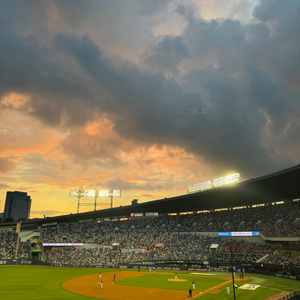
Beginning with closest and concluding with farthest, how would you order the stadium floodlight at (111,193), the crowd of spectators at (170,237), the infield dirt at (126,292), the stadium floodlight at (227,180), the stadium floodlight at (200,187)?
the infield dirt at (126,292)
the crowd of spectators at (170,237)
the stadium floodlight at (227,180)
the stadium floodlight at (200,187)
the stadium floodlight at (111,193)

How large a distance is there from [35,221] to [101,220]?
2577 centimetres

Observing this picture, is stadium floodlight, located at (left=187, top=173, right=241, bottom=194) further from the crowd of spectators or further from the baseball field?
the baseball field

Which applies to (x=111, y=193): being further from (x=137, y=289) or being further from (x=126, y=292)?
(x=126, y=292)

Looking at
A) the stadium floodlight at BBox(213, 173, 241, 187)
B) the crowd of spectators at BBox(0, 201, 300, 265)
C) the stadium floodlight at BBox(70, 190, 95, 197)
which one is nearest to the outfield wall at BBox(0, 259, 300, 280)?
the crowd of spectators at BBox(0, 201, 300, 265)

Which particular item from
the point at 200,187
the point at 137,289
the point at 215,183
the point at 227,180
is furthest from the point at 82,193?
the point at 137,289

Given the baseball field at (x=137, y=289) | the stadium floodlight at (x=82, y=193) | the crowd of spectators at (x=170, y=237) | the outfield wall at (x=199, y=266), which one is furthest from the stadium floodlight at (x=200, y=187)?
the stadium floodlight at (x=82, y=193)

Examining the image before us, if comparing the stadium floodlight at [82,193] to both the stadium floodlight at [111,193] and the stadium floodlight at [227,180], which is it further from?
the stadium floodlight at [227,180]

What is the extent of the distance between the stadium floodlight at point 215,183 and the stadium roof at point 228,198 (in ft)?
11.8

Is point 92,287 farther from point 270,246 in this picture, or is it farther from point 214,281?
point 270,246

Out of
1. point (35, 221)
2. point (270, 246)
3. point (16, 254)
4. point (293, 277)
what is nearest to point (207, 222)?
point (270, 246)

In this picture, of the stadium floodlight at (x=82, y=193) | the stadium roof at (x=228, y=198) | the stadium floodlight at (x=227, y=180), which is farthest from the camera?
the stadium floodlight at (x=82, y=193)

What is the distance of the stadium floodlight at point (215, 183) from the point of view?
71.3m

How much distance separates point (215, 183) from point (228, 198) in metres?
5.73

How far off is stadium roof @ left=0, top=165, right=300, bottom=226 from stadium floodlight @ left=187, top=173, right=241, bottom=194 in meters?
3.59
